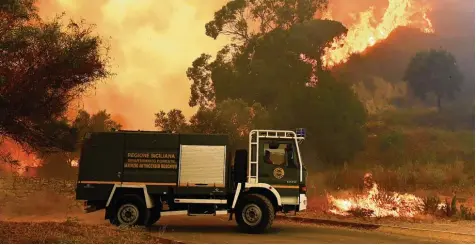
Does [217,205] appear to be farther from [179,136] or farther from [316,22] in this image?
[316,22]

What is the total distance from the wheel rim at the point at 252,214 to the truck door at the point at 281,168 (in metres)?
0.79

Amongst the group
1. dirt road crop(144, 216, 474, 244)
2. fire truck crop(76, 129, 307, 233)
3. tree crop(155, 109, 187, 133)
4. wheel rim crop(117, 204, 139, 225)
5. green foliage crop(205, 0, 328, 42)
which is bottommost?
dirt road crop(144, 216, 474, 244)

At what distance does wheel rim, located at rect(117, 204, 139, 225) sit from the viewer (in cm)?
1211

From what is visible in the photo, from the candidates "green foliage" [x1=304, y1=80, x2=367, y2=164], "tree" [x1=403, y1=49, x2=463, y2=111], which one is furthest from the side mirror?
"tree" [x1=403, y1=49, x2=463, y2=111]

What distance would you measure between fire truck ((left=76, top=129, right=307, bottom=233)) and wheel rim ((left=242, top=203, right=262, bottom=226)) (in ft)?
0.09

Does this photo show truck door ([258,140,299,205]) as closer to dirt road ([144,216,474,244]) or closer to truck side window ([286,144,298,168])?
truck side window ([286,144,298,168])

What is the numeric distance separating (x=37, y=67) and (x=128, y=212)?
490 cm

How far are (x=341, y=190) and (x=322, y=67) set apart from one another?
1740 centimetres

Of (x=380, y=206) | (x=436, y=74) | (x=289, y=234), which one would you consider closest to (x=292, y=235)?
(x=289, y=234)

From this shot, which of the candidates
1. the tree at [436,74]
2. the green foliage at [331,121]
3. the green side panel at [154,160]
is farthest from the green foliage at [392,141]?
the green side panel at [154,160]

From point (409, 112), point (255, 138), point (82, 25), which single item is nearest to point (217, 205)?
point (255, 138)

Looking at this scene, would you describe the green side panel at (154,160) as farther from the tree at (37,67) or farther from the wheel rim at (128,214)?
the tree at (37,67)

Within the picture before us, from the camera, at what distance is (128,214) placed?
480 inches

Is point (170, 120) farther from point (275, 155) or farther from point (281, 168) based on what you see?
point (281, 168)
